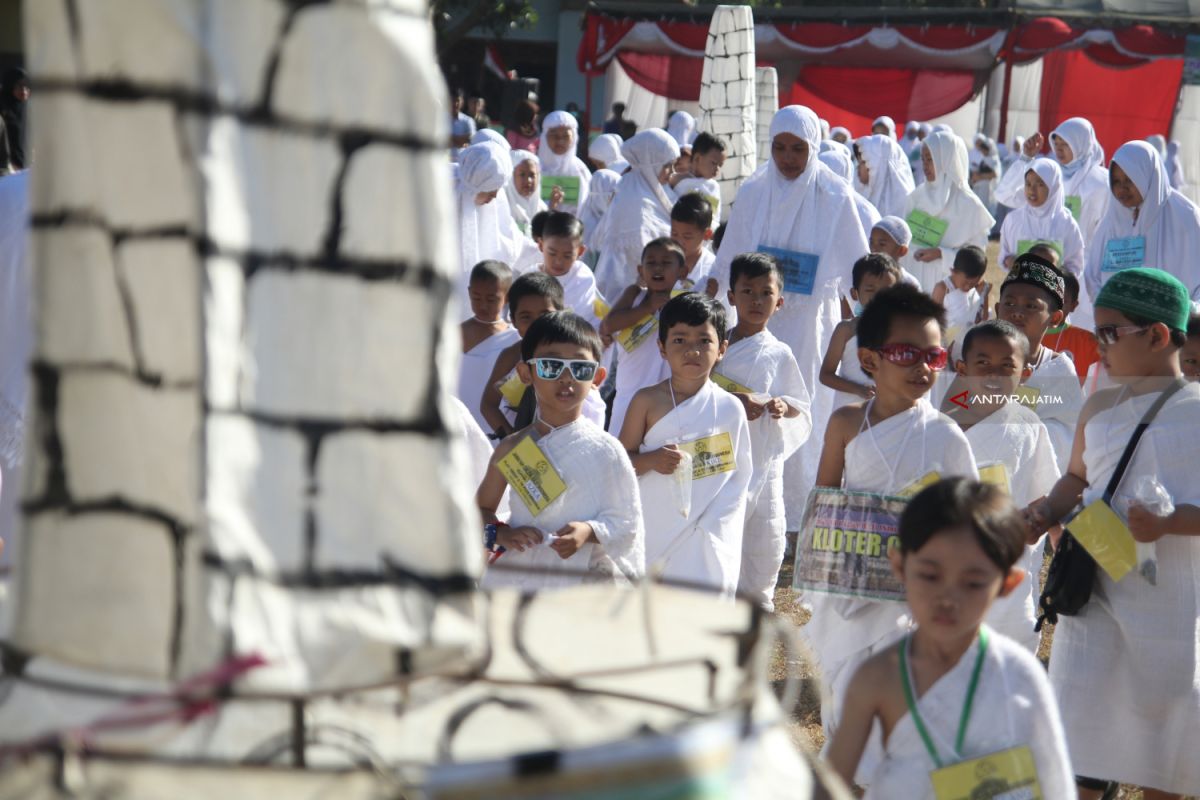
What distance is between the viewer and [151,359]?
1.41 meters

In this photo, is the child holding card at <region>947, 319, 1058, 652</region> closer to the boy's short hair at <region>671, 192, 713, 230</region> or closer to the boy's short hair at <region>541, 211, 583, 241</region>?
the boy's short hair at <region>541, 211, 583, 241</region>

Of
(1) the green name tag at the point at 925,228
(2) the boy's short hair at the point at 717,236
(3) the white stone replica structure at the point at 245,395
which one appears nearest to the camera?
(3) the white stone replica structure at the point at 245,395

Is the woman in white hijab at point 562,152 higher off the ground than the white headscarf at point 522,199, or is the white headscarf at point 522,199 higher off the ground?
the woman in white hijab at point 562,152

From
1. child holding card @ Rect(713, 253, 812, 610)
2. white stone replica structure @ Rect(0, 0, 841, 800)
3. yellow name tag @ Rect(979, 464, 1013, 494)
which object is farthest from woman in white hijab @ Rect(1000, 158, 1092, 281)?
white stone replica structure @ Rect(0, 0, 841, 800)

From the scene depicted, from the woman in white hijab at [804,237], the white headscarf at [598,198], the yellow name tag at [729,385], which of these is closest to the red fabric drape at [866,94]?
the white headscarf at [598,198]

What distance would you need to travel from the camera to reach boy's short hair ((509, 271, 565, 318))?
18.4 feet

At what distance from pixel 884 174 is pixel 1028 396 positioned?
35.9 feet

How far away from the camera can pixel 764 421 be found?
5438 mm

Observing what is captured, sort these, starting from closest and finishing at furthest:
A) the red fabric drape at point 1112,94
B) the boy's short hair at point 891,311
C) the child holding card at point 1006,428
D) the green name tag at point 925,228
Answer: the boy's short hair at point 891,311
the child holding card at point 1006,428
the green name tag at point 925,228
the red fabric drape at point 1112,94

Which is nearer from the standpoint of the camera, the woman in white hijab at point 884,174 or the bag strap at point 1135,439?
the bag strap at point 1135,439

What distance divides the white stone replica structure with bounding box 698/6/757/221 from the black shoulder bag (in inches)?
277

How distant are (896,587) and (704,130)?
7.90m

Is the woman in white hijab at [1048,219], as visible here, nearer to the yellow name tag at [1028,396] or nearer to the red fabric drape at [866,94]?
the yellow name tag at [1028,396]

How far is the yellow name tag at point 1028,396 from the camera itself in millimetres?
4242
